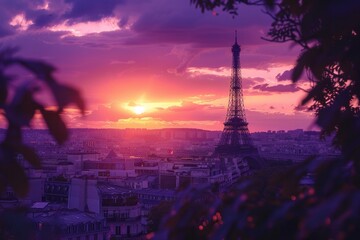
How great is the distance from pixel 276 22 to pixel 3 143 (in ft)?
11.0

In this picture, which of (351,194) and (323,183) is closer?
(351,194)

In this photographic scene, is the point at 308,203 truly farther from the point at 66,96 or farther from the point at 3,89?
the point at 3,89

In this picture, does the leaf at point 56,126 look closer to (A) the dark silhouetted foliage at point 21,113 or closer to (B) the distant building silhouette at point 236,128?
(A) the dark silhouetted foliage at point 21,113

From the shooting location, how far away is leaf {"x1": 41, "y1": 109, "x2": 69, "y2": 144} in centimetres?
229

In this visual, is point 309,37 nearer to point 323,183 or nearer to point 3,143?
point 323,183

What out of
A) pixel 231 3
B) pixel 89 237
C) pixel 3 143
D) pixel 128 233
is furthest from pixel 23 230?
pixel 128 233

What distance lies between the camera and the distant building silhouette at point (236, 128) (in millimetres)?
88188

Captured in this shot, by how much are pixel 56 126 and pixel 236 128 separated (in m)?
87.3

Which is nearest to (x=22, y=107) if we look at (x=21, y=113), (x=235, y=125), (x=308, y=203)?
(x=21, y=113)

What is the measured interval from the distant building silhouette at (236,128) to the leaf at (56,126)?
281 ft

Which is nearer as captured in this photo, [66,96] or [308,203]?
[66,96]

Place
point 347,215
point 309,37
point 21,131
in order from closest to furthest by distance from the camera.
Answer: point 347,215
point 21,131
point 309,37

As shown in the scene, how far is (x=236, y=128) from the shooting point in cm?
8925

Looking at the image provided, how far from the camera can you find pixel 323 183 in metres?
2.35
